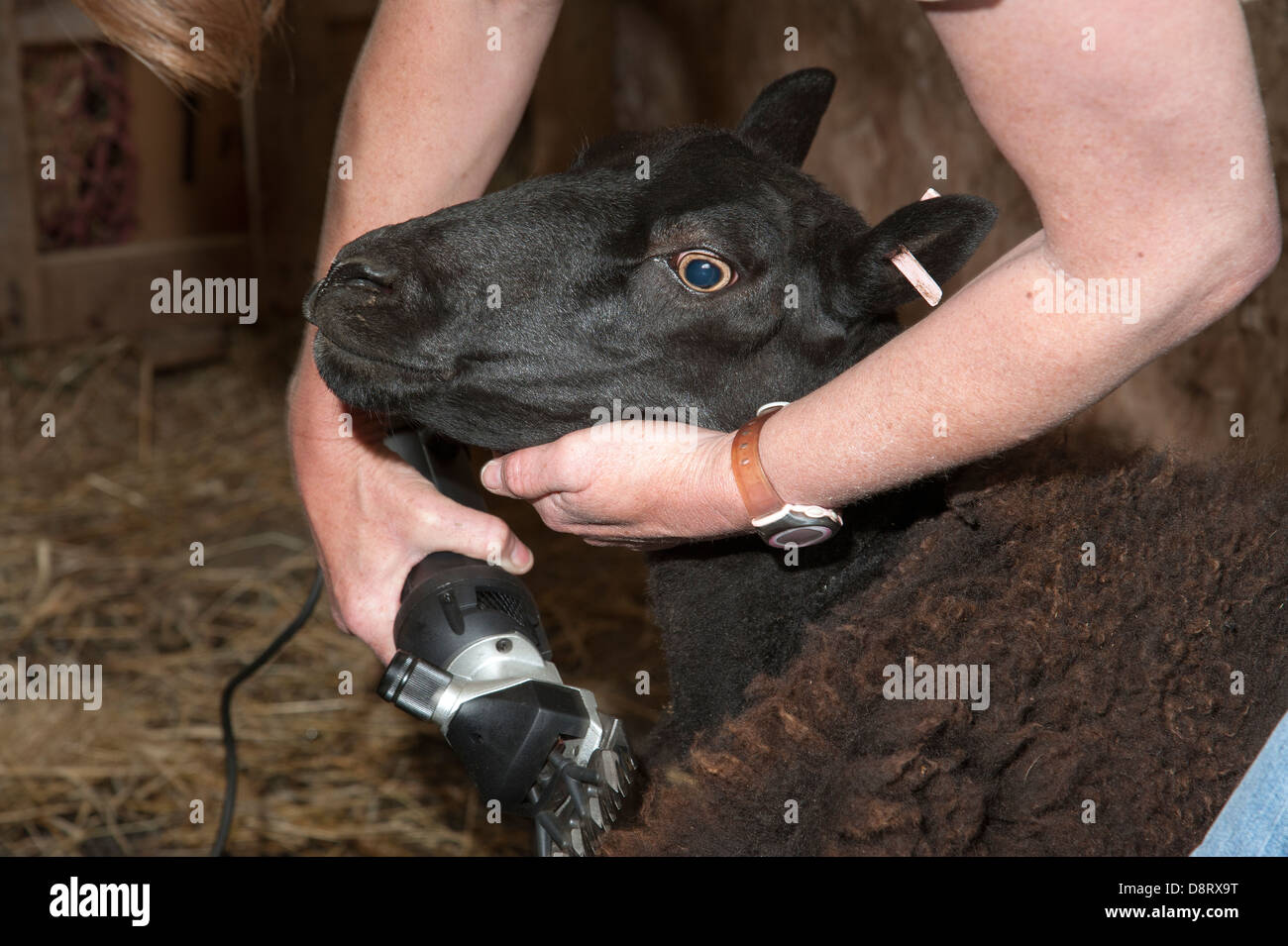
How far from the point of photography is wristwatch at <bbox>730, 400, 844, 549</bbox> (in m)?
1.48

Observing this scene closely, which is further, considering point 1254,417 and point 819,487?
point 1254,417

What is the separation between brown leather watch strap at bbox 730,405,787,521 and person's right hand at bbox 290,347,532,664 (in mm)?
435

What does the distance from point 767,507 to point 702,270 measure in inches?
17.7

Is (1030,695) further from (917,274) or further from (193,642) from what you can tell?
(193,642)

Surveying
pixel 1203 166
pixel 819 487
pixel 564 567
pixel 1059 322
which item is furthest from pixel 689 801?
pixel 564 567

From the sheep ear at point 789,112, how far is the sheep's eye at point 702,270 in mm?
528

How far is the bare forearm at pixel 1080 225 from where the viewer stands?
1091 mm

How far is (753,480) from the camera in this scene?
147 cm

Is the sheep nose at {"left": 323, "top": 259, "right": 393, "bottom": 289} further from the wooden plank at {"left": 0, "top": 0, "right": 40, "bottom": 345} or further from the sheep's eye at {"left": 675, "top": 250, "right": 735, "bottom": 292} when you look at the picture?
the wooden plank at {"left": 0, "top": 0, "right": 40, "bottom": 345}

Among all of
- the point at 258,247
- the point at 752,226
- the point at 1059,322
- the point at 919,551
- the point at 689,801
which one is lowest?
the point at 689,801

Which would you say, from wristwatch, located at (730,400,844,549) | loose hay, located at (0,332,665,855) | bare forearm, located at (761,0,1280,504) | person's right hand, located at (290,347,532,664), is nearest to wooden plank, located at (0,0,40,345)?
loose hay, located at (0,332,665,855)

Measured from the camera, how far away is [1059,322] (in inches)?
48.9

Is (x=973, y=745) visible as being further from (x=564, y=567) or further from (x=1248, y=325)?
(x=564, y=567)

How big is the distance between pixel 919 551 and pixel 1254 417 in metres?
2.02
